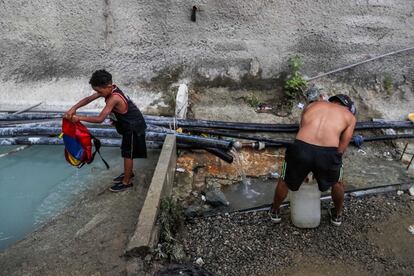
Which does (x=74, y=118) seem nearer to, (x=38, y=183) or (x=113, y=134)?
(x=113, y=134)

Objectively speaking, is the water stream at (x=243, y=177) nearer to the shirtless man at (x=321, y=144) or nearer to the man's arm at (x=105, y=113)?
the shirtless man at (x=321, y=144)

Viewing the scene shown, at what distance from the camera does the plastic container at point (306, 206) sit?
16.4 feet

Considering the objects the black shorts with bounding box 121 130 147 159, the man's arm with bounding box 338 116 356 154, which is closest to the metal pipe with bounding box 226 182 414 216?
the man's arm with bounding box 338 116 356 154

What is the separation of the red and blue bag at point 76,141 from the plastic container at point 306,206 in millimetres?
2799

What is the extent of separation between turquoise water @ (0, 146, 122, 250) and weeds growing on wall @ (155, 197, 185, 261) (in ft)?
5.73

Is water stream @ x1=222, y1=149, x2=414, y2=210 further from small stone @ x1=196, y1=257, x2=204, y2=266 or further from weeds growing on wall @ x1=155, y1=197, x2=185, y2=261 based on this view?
small stone @ x1=196, y1=257, x2=204, y2=266

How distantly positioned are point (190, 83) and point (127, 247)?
16.5ft

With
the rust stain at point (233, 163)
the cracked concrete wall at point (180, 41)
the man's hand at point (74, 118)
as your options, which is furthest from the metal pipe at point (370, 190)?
the cracked concrete wall at point (180, 41)

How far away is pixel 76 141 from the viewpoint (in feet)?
17.1

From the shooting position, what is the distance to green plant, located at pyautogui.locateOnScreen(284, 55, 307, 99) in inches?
329

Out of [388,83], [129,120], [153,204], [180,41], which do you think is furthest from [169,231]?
[388,83]

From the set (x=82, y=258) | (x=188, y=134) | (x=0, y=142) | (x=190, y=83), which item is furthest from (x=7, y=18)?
(x=82, y=258)

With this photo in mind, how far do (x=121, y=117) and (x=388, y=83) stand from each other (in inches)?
245

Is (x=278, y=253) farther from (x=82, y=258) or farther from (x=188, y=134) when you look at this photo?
(x=188, y=134)
